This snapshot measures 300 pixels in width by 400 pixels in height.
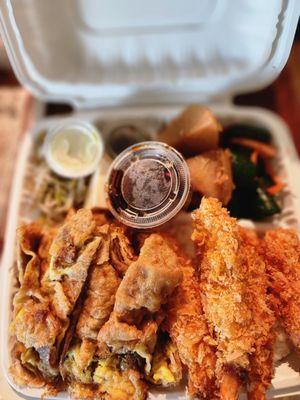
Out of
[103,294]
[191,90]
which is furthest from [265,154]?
[103,294]

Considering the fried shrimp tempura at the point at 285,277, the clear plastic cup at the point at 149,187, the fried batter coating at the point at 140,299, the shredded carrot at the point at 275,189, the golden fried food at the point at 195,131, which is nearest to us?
the fried batter coating at the point at 140,299

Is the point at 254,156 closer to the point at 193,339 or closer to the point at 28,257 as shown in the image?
the point at 193,339

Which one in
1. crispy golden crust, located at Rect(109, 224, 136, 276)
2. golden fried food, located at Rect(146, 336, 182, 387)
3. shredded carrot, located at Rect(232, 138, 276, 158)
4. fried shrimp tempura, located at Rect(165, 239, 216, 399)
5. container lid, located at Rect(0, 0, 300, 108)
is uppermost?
container lid, located at Rect(0, 0, 300, 108)

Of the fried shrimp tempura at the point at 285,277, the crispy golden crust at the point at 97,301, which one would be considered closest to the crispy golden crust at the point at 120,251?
the crispy golden crust at the point at 97,301

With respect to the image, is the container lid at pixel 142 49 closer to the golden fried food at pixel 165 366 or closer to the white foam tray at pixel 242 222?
the white foam tray at pixel 242 222

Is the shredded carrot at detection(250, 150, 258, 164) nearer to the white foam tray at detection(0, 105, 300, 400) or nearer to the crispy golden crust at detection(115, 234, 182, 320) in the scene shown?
the white foam tray at detection(0, 105, 300, 400)

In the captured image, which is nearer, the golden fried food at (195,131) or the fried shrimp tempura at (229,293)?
Result: the fried shrimp tempura at (229,293)

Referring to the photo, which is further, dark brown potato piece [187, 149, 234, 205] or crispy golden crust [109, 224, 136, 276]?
dark brown potato piece [187, 149, 234, 205]

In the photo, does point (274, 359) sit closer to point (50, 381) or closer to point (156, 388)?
point (156, 388)

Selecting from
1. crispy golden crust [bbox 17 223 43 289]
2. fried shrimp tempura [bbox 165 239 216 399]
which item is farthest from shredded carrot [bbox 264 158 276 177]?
crispy golden crust [bbox 17 223 43 289]
